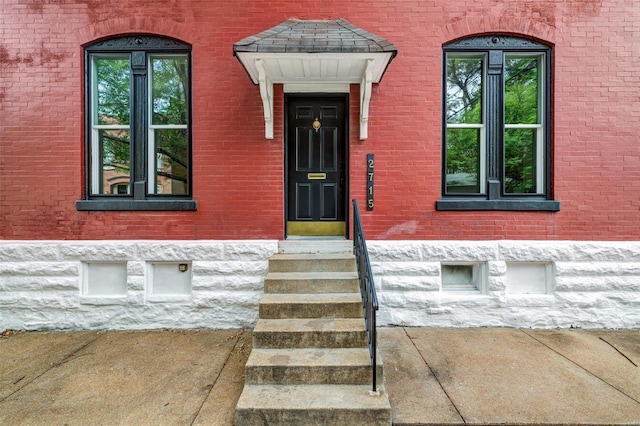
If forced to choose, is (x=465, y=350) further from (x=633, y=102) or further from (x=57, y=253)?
(x=57, y=253)

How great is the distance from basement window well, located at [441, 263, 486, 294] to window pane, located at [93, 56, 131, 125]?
5429 millimetres

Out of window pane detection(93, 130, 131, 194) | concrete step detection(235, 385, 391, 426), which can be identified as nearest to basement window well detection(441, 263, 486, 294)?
concrete step detection(235, 385, 391, 426)

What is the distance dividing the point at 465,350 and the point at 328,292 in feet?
6.08

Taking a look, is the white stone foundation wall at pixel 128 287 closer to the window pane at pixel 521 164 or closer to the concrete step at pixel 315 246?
the concrete step at pixel 315 246

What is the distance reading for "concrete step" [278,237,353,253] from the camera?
492cm

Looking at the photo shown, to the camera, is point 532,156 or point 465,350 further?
point 532,156

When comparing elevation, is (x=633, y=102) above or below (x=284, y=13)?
below

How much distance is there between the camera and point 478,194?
16.8 ft

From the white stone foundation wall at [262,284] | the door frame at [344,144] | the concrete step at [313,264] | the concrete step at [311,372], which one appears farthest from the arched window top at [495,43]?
the concrete step at [311,372]

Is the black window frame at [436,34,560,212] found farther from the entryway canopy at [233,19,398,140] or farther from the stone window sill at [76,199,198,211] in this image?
the stone window sill at [76,199,198,211]

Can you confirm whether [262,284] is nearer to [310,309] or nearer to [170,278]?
[310,309]

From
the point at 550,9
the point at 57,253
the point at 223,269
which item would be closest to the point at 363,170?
the point at 223,269

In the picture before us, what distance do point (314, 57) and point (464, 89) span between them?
2498 millimetres

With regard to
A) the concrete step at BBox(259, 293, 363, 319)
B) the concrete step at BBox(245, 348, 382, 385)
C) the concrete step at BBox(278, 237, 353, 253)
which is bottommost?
the concrete step at BBox(245, 348, 382, 385)
